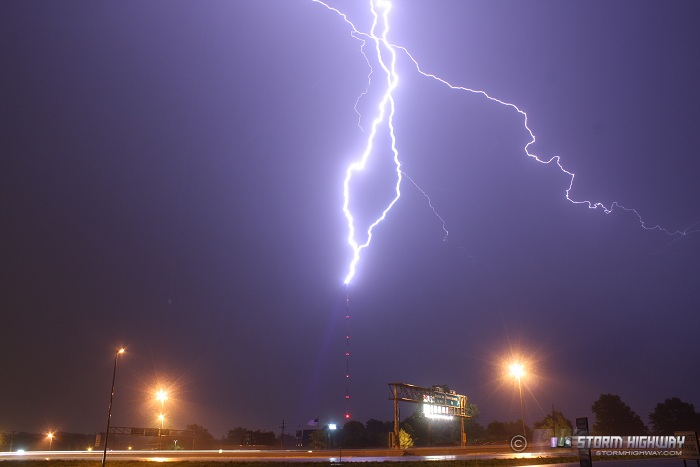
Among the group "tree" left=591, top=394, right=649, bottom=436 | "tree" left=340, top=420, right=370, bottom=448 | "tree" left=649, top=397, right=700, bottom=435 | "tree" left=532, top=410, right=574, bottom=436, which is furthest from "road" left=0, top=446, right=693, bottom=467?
"tree" left=649, top=397, right=700, bottom=435

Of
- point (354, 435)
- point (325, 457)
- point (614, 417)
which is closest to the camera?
point (325, 457)

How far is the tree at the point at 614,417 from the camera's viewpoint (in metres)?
88.4

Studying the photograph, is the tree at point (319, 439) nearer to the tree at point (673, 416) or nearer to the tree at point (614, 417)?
the tree at point (614, 417)

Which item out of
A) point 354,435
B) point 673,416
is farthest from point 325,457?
point 673,416

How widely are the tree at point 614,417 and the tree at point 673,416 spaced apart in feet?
13.1

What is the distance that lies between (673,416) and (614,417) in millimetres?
10971

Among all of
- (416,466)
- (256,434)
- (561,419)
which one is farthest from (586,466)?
(256,434)

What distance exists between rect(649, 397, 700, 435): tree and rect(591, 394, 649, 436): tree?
4.01m

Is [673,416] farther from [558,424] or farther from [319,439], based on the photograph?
[319,439]

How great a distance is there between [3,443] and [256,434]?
43.4 metres

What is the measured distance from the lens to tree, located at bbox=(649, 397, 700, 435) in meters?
89.3

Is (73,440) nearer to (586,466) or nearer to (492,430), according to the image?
(492,430)

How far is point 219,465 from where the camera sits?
1093 inches

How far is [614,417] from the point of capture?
295 ft
